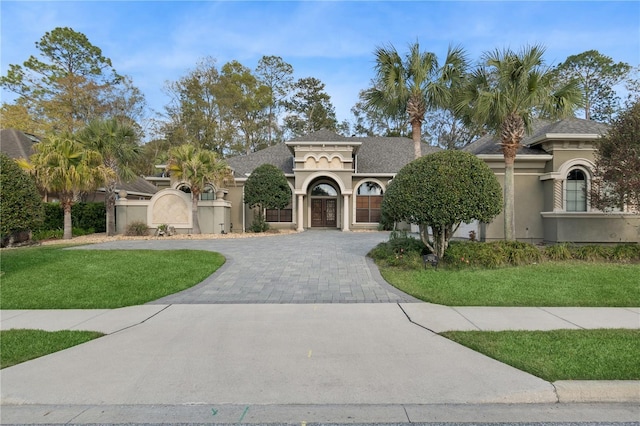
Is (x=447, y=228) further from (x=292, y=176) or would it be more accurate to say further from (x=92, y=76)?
(x=92, y=76)

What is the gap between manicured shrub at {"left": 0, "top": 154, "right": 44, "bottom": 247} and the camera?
44.6ft

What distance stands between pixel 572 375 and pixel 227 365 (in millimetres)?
3939

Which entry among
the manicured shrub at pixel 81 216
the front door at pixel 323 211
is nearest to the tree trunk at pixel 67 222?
the manicured shrub at pixel 81 216

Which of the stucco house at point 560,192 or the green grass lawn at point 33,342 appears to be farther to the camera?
the stucco house at point 560,192

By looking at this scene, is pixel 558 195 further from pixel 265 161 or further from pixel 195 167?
pixel 265 161

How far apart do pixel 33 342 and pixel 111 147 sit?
651 inches

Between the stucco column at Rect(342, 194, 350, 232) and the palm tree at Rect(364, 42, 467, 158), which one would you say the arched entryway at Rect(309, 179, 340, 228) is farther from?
the palm tree at Rect(364, 42, 467, 158)

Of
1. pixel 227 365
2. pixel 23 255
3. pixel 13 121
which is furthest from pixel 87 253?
pixel 13 121

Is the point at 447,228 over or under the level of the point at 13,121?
under

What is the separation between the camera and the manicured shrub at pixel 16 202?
1360 cm

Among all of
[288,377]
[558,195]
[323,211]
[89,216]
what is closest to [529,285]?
[288,377]

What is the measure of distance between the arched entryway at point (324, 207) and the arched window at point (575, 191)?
559 inches

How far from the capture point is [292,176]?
959 inches

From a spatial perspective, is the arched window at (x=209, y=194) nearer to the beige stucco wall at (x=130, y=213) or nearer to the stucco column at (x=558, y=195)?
the beige stucco wall at (x=130, y=213)
